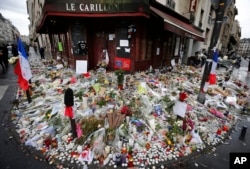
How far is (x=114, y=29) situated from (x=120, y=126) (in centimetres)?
560

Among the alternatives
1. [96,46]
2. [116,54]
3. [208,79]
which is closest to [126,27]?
[116,54]

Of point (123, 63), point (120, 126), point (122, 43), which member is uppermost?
point (122, 43)

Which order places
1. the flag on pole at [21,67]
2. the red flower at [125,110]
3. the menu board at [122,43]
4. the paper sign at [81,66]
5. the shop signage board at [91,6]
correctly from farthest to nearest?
the paper sign at [81,66], the menu board at [122,43], the shop signage board at [91,6], the flag on pole at [21,67], the red flower at [125,110]

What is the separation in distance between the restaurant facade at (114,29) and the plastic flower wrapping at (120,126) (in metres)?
2.85

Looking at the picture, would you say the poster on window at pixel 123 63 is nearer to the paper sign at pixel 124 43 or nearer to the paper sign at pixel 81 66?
the paper sign at pixel 124 43

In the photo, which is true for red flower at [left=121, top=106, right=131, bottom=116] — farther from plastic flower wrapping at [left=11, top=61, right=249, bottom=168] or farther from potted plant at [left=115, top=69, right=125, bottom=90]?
potted plant at [left=115, top=69, right=125, bottom=90]

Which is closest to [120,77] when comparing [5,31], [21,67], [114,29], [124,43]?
[124,43]

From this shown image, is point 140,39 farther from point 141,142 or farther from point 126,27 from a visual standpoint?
point 141,142

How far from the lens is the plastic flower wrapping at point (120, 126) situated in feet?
10.7

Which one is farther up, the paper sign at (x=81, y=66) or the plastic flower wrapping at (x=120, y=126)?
the paper sign at (x=81, y=66)

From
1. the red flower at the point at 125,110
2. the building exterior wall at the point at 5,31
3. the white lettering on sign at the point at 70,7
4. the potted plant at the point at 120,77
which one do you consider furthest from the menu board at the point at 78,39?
the building exterior wall at the point at 5,31

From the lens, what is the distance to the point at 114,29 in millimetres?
7824

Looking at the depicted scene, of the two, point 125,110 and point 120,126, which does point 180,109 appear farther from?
point 120,126

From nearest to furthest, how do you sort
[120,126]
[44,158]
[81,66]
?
[44,158], [120,126], [81,66]
